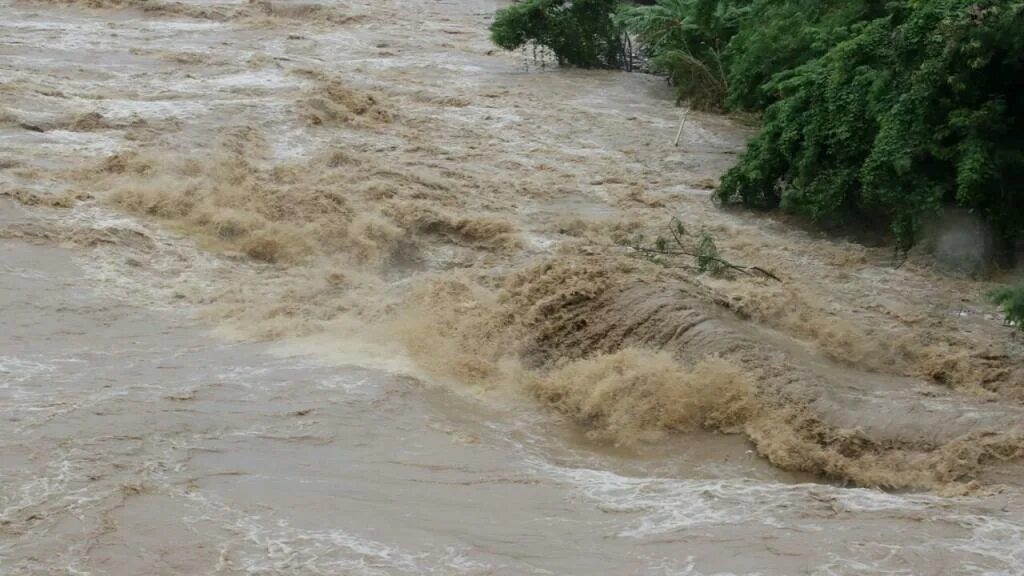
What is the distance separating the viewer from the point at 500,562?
210 inches

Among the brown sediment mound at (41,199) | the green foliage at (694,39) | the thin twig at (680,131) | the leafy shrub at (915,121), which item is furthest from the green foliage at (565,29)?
the brown sediment mound at (41,199)

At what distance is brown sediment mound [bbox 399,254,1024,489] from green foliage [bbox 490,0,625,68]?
32.4 ft

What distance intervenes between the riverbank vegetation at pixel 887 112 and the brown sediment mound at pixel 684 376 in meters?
2.56

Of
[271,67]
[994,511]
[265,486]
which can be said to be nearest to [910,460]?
[994,511]

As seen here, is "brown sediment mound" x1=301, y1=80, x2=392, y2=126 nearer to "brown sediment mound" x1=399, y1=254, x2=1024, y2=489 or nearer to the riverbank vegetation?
the riverbank vegetation

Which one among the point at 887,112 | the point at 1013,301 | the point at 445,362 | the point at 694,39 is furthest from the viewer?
the point at 694,39

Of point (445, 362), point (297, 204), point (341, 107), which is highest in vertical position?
point (341, 107)

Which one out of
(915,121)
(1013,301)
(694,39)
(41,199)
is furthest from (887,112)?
(41,199)

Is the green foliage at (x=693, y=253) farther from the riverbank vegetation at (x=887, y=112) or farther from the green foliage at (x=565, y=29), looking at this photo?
the green foliage at (x=565, y=29)

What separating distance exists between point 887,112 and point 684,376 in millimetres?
3996

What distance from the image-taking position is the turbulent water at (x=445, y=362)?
5539 millimetres

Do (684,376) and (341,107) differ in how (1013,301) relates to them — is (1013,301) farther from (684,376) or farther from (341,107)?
(341,107)

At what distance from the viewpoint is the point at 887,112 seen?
10539mm

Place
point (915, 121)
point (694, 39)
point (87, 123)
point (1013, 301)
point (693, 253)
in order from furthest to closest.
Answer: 1. point (694, 39)
2. point (87, 123)
3. point (915, 121)
4. point (693, 253)
5. point (1013, 301)
